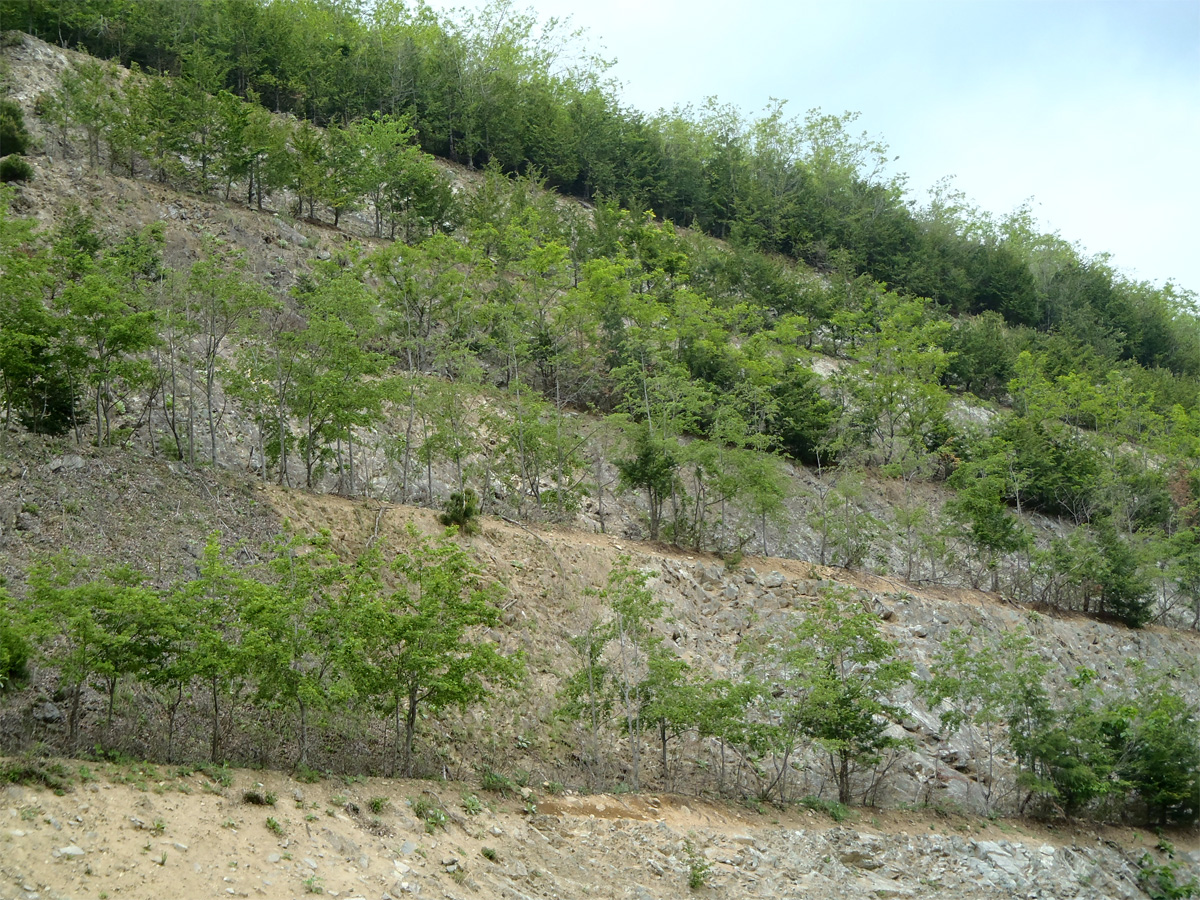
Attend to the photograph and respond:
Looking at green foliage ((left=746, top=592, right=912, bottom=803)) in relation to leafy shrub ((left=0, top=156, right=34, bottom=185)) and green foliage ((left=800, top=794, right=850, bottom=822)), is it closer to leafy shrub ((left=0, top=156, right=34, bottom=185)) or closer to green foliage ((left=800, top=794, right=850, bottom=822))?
green foliage ((left=800, top=794, right=850, bottom=822))

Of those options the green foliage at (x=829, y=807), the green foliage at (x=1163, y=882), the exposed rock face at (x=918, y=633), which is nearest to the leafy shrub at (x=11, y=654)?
the exposed rock face at (x=918, y=633)

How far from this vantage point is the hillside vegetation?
1580cm

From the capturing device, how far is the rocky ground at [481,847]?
37.2 feet

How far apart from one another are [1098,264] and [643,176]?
124ft

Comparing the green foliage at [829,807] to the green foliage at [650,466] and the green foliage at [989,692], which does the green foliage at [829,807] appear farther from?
the green foliage at [650,466]

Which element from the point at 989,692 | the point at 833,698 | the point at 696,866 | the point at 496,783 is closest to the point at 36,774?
the point at 496,783

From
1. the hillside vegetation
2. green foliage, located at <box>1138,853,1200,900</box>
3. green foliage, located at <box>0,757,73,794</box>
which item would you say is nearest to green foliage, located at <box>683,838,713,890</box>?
the hillside vegetation

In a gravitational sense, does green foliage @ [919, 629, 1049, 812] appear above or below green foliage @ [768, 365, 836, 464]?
below

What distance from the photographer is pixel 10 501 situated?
56.6ft

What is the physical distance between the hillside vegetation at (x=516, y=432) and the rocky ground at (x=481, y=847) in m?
1.02

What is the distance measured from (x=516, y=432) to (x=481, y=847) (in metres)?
13.9

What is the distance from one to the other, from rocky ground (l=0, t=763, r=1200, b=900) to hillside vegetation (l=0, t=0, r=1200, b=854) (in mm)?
1019

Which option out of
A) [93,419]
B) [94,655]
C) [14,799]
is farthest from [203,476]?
[14,799]

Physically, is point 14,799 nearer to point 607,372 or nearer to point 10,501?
point 10,501
